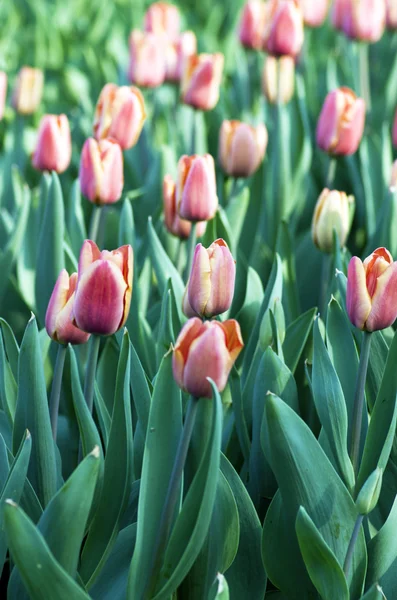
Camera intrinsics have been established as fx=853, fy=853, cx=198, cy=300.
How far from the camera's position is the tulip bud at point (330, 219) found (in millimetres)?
1450

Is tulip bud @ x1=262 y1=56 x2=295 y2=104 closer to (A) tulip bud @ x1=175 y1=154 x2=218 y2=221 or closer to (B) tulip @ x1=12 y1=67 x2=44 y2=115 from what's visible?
(B) tulip @ x1=12 y1=67 x2=44 y2=115

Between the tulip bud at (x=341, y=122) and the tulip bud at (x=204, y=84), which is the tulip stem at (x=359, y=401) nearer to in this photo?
the tulip bud at (x=341, y=122)

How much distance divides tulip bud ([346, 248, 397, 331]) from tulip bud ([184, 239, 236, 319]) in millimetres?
139

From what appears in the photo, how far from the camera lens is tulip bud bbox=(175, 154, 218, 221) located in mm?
1330

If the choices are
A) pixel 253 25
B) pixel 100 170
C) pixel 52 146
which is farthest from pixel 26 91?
pixel 100 170

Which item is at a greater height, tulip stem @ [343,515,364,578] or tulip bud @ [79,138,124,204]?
tulip bud @ [79,138,124,204]

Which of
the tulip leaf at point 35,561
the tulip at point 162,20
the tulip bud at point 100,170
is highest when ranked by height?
the tulip at point 162,20

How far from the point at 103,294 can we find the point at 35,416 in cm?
19

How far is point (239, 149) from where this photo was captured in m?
1.73

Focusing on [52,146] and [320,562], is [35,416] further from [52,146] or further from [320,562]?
[52,146]

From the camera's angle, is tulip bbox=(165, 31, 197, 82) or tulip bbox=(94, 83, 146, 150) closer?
tulip bbox=(94, 83, 146, 150)

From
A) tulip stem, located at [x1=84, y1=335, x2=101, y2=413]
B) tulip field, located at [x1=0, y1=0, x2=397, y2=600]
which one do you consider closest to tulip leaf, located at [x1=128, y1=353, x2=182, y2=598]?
tulip field, located at [x1=0, y1=0, x2=397, y2=600]

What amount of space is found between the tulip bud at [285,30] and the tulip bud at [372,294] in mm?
1254

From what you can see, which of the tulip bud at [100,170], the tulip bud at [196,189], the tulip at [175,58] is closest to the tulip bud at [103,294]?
the tulip bud at [196,189]
